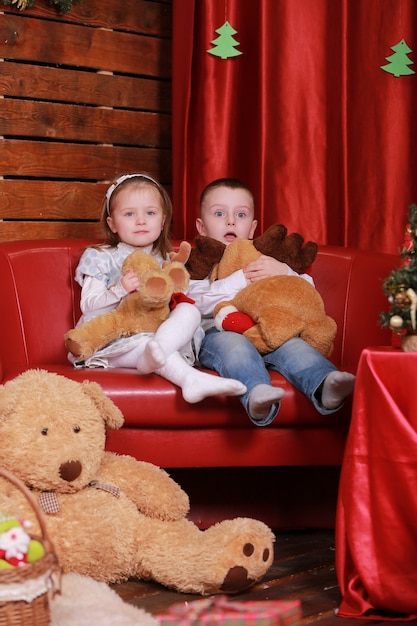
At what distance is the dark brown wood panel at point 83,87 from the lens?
3064 mm

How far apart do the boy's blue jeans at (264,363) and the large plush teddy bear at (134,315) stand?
170mm

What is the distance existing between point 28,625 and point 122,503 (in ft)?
1.81

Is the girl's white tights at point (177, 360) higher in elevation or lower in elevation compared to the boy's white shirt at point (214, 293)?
lower

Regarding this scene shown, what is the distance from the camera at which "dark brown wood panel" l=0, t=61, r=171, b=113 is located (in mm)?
3064

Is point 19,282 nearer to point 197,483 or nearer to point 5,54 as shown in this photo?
point 197,483

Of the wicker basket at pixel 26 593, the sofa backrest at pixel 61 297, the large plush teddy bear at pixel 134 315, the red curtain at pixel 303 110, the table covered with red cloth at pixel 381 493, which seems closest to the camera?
the wicker basket at pixel 26 593

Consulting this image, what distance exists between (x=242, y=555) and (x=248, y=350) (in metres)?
0.54

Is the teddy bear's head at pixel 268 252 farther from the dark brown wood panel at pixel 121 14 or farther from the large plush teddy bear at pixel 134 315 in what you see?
the dark brown wood panel at pixel 121 14

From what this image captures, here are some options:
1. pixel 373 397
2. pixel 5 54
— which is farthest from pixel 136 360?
pixel 5 54

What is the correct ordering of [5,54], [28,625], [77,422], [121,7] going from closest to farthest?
[28,625] < [77,422] < [5,54] < [121,7]

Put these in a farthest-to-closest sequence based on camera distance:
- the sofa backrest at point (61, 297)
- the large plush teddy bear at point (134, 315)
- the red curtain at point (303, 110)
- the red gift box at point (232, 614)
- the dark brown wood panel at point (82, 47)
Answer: the red curtain at point (303, 110) < the dark brown wood panel at point (82, 47) < the sofa backrest at point (61, 297) < the large plush teddy bear at point (134, 315) < the red gift box at point (232, 614)

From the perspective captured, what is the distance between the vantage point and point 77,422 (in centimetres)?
190

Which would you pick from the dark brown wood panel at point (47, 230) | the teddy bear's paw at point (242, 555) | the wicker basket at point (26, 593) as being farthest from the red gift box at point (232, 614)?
the dark brown wood panel at point (47, 230)

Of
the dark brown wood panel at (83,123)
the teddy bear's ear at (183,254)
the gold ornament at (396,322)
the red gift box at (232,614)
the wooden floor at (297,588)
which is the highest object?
the dark brown wood panel at (83,123)
